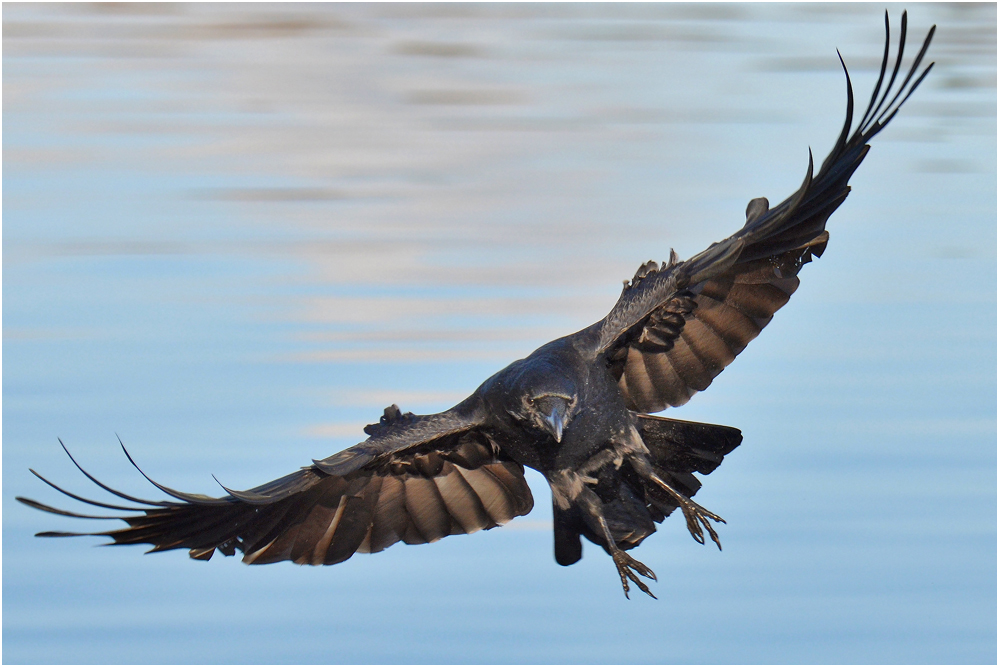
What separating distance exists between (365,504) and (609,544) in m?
1.08

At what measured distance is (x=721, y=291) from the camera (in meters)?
4.94

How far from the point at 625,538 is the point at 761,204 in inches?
58.9

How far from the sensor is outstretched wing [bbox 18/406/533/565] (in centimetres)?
430

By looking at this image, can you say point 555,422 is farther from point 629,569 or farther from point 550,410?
point 629,569

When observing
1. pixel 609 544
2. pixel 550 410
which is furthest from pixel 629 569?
pixel 550 410

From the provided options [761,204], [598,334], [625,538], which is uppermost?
[761,204]

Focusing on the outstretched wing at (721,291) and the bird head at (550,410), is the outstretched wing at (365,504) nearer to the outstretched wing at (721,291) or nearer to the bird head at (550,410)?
the bird head at (550,410)

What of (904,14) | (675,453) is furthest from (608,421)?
(904,14)

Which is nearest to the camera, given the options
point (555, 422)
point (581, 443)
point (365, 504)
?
point (555, 422)

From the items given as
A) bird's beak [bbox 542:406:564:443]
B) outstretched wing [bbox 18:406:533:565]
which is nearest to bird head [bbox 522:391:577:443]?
bird's beak [bbox 542:406:564:443]

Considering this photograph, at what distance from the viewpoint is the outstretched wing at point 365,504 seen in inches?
169

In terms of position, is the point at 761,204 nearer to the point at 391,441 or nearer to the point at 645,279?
the point at 645,279

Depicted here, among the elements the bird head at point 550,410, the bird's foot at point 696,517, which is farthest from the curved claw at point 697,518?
the bird head at point 550,410

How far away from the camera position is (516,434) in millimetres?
4676
